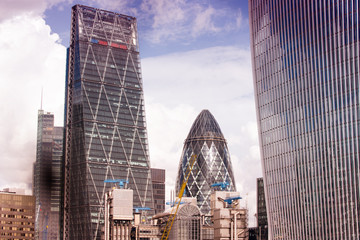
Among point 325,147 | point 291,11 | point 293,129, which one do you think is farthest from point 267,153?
point 291,11

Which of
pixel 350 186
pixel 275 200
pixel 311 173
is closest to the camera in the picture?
pixel 350 186

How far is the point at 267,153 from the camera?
17875 cm

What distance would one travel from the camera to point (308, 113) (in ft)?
540

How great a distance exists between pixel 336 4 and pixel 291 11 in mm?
16874

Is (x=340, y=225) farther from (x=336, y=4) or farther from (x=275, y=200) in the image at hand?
(x=336, y=4)

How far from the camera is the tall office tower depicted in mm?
151375

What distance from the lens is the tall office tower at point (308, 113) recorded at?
151m

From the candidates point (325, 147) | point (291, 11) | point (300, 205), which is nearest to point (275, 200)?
point (300, 205)

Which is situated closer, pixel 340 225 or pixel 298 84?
pixel 340 225

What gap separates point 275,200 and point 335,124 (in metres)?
29.2

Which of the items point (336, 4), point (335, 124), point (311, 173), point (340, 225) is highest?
point (336, 4)

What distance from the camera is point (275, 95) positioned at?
176750mm

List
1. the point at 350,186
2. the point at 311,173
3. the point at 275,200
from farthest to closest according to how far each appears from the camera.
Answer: the point at 275,200 → the point at 311,173 → the point at 350,186

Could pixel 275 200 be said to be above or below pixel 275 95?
below
